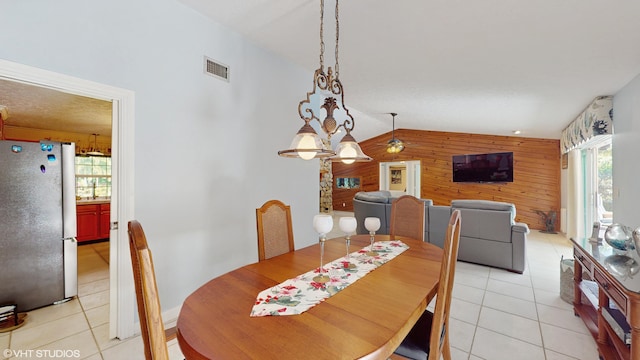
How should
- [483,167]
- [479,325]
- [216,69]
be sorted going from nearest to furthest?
[479,325]
[216,69]
[483,167]

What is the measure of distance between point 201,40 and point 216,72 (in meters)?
0.28

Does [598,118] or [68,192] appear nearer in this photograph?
[68,192]

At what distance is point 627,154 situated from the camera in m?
2.57

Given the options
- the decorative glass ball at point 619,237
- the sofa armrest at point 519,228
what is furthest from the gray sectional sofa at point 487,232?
the decorative glass ball at point 619,237

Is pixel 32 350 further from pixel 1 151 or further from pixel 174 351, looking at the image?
pixel 1 151

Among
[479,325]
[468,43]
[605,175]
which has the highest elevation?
[468,43]

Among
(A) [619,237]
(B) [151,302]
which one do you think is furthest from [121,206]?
(A) [619,237]

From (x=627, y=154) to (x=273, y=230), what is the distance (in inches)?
136

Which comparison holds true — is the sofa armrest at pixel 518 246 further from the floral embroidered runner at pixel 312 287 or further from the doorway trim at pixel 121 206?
the doorway trim at pixel 121 206

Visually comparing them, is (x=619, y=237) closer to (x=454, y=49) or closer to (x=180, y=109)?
(x=454, y=49)

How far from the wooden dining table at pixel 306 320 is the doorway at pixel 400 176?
7.01 metres

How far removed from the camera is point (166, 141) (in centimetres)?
215

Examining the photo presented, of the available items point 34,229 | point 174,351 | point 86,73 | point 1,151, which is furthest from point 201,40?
point 174,351

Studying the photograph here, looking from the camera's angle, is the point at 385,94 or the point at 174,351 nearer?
the point at 174,351
